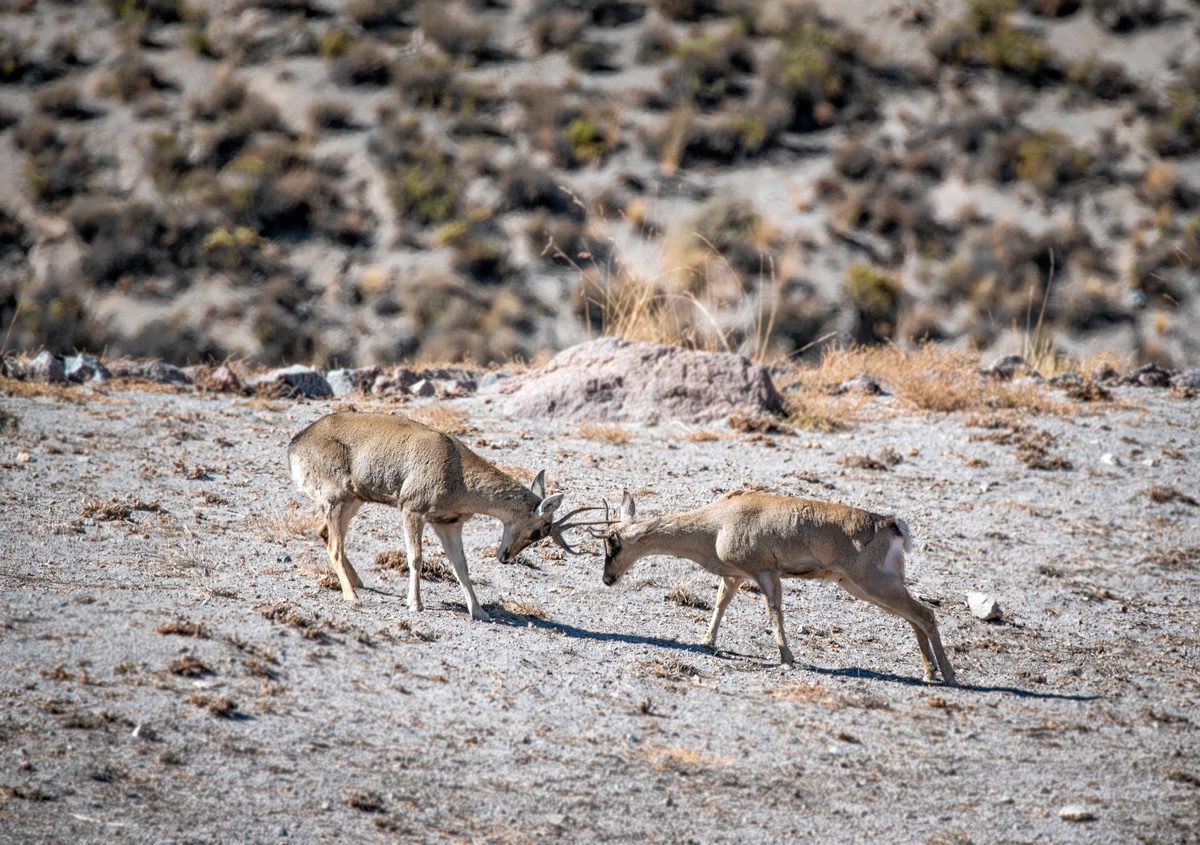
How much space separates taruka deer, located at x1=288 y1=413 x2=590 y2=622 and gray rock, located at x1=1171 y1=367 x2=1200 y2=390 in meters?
12.3

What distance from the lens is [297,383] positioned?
15.9 m

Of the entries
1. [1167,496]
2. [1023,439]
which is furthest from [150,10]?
[1167,496]

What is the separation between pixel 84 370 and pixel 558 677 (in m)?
10.9

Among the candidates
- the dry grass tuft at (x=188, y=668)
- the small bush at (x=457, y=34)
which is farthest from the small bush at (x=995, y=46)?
the dry grass tuft at (x=188, y=668)

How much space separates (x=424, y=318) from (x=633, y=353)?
1445cm

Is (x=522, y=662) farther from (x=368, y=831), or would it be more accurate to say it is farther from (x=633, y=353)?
(x=633, y=353)

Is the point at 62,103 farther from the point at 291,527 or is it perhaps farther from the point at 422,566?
the point at 422,566

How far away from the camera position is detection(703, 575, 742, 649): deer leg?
8750mm

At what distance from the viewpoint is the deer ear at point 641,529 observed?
895 cm

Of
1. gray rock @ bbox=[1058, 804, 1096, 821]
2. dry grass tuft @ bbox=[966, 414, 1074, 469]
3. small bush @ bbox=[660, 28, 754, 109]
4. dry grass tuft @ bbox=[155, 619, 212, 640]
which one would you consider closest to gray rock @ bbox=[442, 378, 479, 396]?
dry grass tuft @ bbox=[966, 414, 1074, 469]

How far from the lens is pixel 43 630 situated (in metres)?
7.09

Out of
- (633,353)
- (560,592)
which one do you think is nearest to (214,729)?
(560,592)

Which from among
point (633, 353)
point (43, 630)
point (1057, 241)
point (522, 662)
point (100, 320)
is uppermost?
point (43, 630)

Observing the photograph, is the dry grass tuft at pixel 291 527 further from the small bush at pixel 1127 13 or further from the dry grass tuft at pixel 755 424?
the small bush at pixel 1127 13
